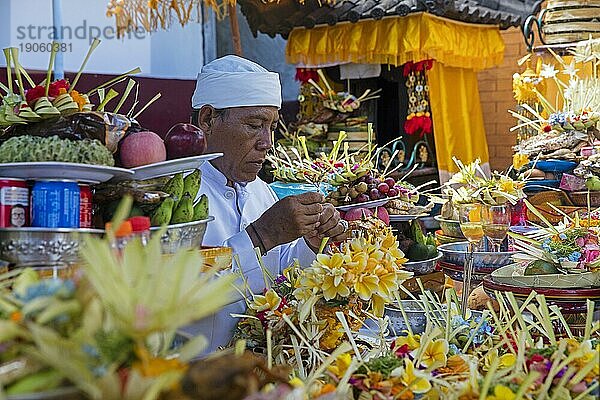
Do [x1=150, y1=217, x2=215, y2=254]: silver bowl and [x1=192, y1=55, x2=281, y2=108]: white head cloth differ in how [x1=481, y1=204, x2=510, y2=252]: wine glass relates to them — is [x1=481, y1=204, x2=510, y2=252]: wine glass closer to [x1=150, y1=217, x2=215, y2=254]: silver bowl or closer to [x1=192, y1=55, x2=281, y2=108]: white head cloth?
[x1=192, y1=55, x2=281, y2=108]: white head cloth

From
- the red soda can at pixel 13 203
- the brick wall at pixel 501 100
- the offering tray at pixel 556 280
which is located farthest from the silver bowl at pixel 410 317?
the brick wall at pixel 501 100

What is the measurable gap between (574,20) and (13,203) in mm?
5115

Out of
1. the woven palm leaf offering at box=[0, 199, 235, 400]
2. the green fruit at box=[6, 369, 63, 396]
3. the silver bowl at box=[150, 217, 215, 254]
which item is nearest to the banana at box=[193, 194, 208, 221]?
the silver bowl at box=[150, 217, 215, 254]

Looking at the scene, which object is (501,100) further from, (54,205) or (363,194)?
(54,205)

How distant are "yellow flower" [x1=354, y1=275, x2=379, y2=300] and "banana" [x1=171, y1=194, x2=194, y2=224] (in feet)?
1.54

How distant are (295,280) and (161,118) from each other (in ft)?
16.2

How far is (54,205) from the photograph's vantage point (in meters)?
1.39

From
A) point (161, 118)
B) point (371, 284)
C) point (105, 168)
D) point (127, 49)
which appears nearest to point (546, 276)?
point (371, 284)

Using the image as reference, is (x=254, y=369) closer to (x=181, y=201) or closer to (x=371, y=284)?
(x=181, y=201)

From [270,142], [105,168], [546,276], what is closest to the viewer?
[105,168]

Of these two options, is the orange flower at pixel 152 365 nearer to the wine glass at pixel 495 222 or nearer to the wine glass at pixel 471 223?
the wine glass at pixel 471 223

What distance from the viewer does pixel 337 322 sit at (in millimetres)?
1904

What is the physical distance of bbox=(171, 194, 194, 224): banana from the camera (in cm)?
160

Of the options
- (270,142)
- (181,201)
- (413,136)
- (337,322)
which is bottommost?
(337,322)
